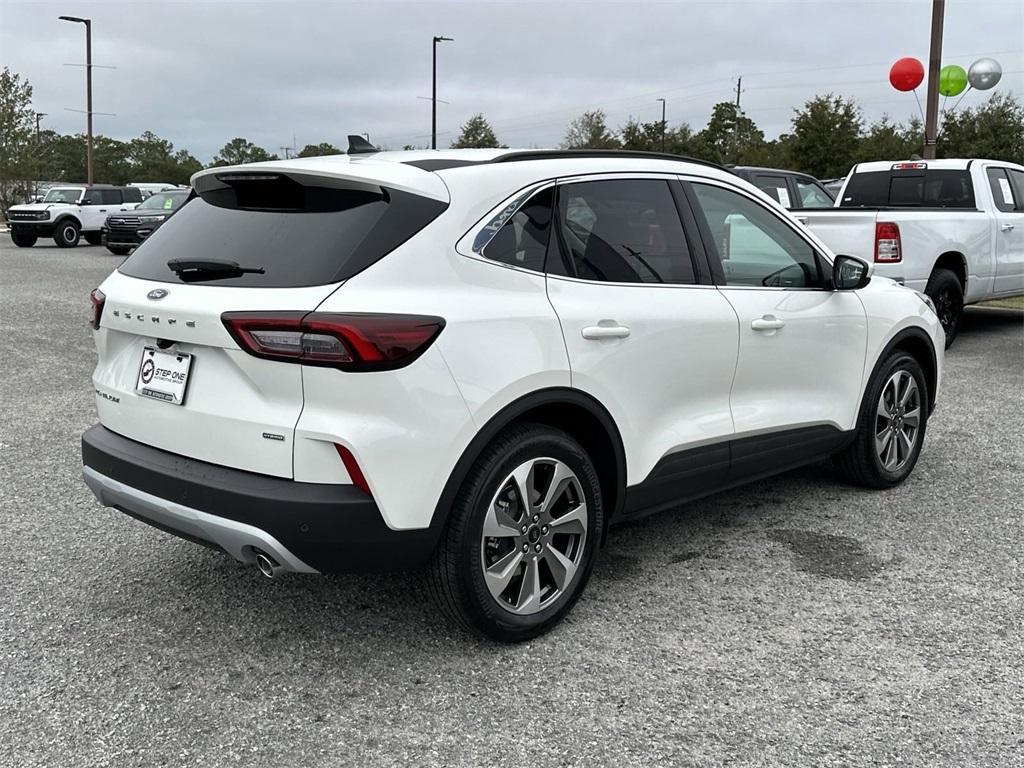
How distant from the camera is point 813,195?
46.0ft

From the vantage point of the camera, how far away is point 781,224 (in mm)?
4641

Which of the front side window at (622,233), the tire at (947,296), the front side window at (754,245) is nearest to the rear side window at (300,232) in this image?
the front side window at (622,233)

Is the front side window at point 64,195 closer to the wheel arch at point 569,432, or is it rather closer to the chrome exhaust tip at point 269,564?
the wheel arch at point 569,432

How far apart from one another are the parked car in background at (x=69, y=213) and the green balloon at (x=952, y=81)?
71.7 feet

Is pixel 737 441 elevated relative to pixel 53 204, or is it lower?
lower

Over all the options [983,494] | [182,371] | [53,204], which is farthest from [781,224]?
[53,204]

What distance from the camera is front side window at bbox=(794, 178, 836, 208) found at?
13.8 metres

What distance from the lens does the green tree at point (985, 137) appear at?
31.5 meters

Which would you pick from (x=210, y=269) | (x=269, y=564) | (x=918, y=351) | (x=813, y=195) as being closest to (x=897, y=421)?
(x=918, y=351)

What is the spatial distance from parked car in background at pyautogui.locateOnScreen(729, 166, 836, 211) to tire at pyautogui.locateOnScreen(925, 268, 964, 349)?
272cm

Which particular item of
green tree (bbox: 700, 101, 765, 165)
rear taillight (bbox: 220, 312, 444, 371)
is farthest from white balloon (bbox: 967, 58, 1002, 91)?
green tree (bbox: 700, 101, 765, 165)

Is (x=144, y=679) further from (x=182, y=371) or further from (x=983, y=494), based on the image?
(x=983, y=494)

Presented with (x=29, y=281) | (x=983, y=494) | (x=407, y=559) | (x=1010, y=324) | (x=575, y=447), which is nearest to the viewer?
(x=407, y=559)

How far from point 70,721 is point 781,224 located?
140 inches
